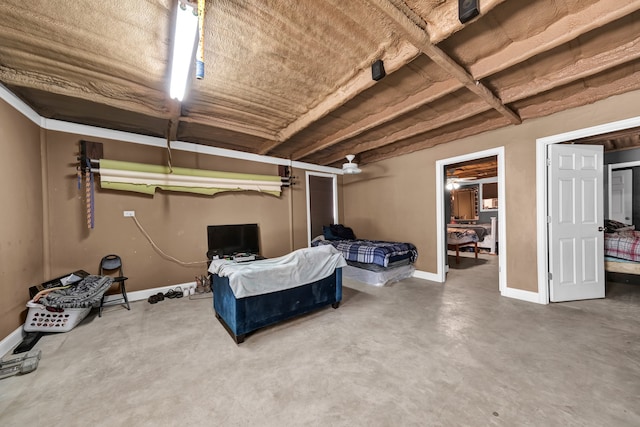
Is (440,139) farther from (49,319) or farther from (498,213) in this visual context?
(49,319)

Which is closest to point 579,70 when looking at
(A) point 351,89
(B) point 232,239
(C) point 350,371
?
(A) point 351,89

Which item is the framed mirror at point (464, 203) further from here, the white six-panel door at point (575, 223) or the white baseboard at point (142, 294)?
the white baseboard at point (142, 294)

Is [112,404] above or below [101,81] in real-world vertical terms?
below

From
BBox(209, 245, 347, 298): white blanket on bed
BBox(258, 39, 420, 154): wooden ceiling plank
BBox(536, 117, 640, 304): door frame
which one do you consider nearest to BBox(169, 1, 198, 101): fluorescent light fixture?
BBox(258, 39, 420, 154): wooden ceiling plank

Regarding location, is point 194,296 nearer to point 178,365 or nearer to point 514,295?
point 178,365

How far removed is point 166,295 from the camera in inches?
143

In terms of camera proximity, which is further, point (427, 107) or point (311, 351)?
point (427, 107)

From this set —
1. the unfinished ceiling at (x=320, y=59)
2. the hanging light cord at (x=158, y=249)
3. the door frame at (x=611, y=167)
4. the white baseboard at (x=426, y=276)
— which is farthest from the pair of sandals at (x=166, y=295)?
the door frame at (x=611, y=167)

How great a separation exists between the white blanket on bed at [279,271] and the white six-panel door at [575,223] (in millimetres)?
2895

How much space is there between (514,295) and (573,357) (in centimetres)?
154

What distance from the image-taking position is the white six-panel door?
3.12m

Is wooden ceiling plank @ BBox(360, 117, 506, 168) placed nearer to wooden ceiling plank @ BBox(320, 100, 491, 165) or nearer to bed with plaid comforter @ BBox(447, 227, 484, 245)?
wooden ceiling plank @ BBox(320, 100, 491, 165)

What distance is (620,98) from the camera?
8.54 ft

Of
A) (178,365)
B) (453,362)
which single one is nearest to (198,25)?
(178,365)
